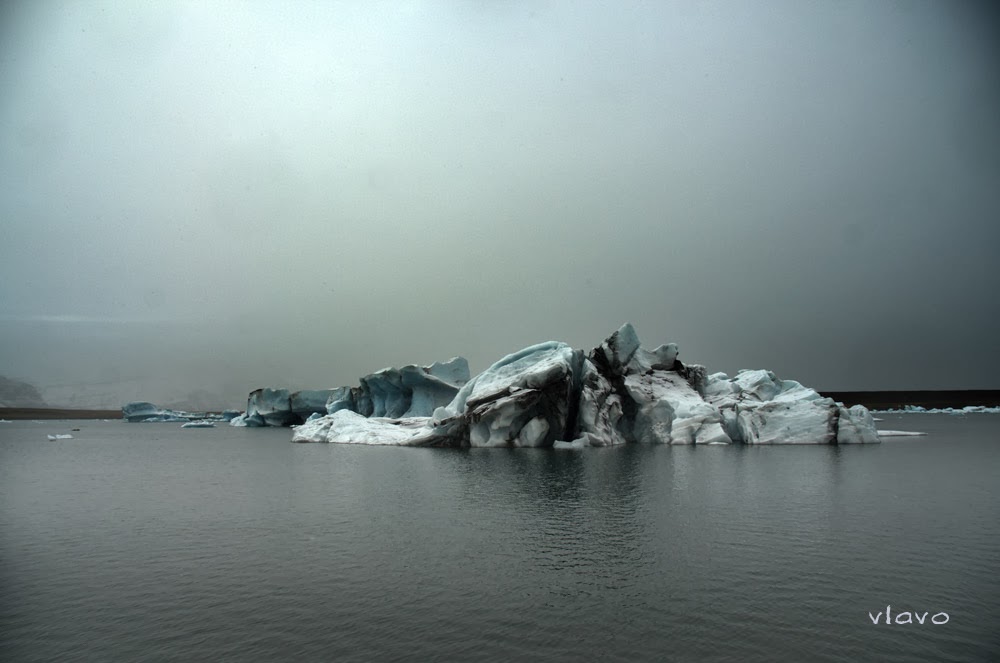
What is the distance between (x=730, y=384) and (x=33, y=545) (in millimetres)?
30501

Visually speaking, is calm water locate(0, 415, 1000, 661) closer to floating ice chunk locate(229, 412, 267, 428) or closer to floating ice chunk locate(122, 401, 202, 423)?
floating ice chunk locate(229, 412, 267, 428)

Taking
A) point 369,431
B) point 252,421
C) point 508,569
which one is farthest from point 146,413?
point 508,569

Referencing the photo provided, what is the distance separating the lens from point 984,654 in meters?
4.89

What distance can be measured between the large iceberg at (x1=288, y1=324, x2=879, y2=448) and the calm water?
34.6 ft

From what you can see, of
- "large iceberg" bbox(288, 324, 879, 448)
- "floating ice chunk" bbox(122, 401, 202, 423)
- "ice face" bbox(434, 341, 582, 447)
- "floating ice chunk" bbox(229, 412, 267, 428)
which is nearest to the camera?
"ice face" bbox(434, 341, 582, 447)

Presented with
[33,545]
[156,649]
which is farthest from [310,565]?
[33,545]

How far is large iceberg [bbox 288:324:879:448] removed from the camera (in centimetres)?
2641

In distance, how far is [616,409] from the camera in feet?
95.2

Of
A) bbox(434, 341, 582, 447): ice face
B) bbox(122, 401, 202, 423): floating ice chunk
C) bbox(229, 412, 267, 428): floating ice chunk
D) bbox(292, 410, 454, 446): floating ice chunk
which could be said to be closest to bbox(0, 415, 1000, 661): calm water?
bbox(434, 341, 582, 447): ice face

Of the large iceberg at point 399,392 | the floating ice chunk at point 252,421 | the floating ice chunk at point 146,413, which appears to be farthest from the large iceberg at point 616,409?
the floating ice chunk at point 146,413

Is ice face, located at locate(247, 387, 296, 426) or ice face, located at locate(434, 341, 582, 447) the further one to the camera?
ice face, located at locate(247, 387, 296, 426)

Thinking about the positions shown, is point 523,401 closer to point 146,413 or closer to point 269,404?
point 269,404

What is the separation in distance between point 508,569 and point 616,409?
2232 centimetres

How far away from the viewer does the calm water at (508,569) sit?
524 centimetres
